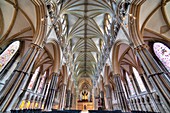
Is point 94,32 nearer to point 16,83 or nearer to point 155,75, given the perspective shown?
point 155,75

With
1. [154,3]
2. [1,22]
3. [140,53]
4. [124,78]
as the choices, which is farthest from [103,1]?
[124,78]

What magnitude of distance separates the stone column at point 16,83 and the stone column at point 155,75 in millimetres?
7135

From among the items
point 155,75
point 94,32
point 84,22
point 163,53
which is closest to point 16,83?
point 155,75

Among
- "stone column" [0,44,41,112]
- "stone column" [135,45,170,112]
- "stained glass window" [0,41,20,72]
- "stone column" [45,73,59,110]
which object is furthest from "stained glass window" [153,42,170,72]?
"stained glass window" [0,41,20,72]

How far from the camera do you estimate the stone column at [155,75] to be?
4699 millimetres

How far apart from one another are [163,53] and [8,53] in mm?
16069

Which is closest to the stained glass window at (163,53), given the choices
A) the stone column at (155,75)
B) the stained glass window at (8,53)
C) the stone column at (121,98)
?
the stone column at (121,98)

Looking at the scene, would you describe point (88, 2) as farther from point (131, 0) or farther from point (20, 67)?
point (20, 67)

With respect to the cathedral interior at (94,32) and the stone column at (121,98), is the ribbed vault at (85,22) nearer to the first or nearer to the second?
the cathedral interior at (94,32)

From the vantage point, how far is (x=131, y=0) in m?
7.18

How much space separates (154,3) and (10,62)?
14.4 m

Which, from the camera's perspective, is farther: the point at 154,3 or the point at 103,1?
the point at 103,1

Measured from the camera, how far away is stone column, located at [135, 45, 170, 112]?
4.70 meters

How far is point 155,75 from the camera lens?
17.3 feet
